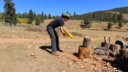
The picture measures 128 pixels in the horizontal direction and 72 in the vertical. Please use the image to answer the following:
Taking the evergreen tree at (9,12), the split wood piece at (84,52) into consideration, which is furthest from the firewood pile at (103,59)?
the evergreen tree at (9,12)

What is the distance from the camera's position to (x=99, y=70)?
2975 millimetres

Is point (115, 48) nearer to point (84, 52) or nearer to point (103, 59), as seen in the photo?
point (103, 59)

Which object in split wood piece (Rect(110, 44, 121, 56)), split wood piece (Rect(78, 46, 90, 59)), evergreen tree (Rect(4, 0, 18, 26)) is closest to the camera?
split wood piece (Rect(78, 46, 90, 59))

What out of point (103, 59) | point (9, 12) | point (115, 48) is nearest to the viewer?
point (103, 59)

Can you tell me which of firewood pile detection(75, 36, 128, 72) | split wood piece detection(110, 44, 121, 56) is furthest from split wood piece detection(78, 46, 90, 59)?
split wood piece detection(110, 44, 121, 56)

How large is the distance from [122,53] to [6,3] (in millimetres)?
32053

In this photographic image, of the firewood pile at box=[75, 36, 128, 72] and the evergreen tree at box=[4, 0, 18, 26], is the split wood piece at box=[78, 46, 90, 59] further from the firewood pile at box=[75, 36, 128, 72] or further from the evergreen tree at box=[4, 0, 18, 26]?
the evergreen tree at box=[4, 0, 18, 26]

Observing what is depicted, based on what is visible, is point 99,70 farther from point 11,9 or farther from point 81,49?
point 11,9

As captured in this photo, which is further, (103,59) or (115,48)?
(115,48)

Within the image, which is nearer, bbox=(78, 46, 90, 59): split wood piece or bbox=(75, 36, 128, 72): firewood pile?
bbox=(75, 36, 128, 72): firewood pile

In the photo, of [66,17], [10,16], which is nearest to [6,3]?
[10,16]

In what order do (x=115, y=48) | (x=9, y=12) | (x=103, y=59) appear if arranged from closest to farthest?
(x=103, y=59), (x=115, y=48), (x=9, y=12)

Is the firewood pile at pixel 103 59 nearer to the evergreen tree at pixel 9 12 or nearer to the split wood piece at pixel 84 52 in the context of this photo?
the split wood piece at pixel 84 52

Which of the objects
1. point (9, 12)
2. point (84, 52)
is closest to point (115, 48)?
point (84, 52)
